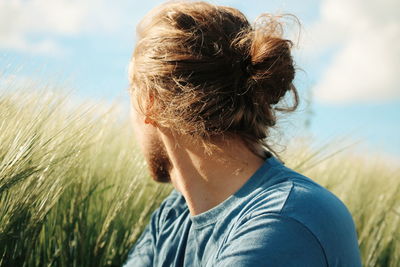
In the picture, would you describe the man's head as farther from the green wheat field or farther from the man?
the green wheat field

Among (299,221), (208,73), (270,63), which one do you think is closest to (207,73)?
(208,73)

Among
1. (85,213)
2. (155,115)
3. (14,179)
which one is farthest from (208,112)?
(85,213)

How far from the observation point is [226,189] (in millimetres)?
1174

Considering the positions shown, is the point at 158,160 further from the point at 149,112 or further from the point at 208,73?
the point at 208,73

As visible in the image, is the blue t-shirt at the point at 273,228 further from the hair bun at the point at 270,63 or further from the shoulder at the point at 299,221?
the hair bun at the point at 270,63

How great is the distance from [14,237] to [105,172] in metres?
0.58

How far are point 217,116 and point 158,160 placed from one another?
24 centimetres

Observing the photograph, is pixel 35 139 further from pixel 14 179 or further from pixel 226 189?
pixel 226 189

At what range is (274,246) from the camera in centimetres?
95

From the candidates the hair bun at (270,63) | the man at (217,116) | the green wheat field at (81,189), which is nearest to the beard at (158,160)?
the man at (217,116)

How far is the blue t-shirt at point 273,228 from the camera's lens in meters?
0.96

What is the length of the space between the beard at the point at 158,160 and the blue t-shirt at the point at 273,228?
186 millimetres

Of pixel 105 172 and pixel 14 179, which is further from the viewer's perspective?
pixel 105 172

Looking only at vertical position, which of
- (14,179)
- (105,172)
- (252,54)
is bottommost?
(105,172)
